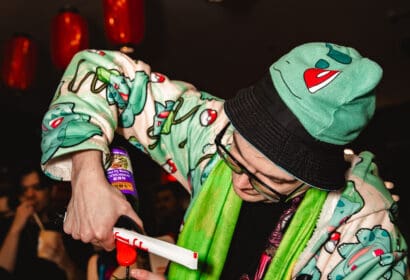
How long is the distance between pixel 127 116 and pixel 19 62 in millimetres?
3344

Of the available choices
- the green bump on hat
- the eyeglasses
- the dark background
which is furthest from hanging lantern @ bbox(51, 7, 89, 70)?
the green bump on hat

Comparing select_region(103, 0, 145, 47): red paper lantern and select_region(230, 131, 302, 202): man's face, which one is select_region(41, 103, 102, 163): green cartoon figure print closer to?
select_region(230, 131, 302, 202): man's face

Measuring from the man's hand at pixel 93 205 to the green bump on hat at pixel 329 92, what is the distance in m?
0.47

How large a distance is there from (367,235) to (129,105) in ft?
2.58

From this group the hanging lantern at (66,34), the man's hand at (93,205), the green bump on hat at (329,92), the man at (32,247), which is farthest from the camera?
the hanging lantern at (66,34)

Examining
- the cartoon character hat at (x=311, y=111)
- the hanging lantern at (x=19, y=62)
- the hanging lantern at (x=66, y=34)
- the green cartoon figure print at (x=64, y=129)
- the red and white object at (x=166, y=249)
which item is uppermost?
the cartoon character hat at (x=311, y=111)

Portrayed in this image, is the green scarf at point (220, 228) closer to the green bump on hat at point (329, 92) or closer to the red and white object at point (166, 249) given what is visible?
the green bump on hat at point (329, 92)

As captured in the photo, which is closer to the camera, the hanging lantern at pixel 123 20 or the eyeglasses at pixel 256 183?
the eyeglasses at pixel 256 183

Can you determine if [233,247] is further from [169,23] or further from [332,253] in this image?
[169,23]

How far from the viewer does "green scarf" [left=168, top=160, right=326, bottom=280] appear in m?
1.34

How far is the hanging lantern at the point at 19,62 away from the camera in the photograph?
418 centimetres

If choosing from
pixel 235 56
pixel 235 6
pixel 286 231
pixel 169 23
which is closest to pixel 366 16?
pixel 235 6

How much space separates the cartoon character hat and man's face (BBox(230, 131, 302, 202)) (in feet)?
0.16

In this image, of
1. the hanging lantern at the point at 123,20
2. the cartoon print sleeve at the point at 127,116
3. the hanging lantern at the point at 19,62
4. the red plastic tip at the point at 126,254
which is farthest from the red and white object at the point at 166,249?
the hanging lantern at the point at 19,62
